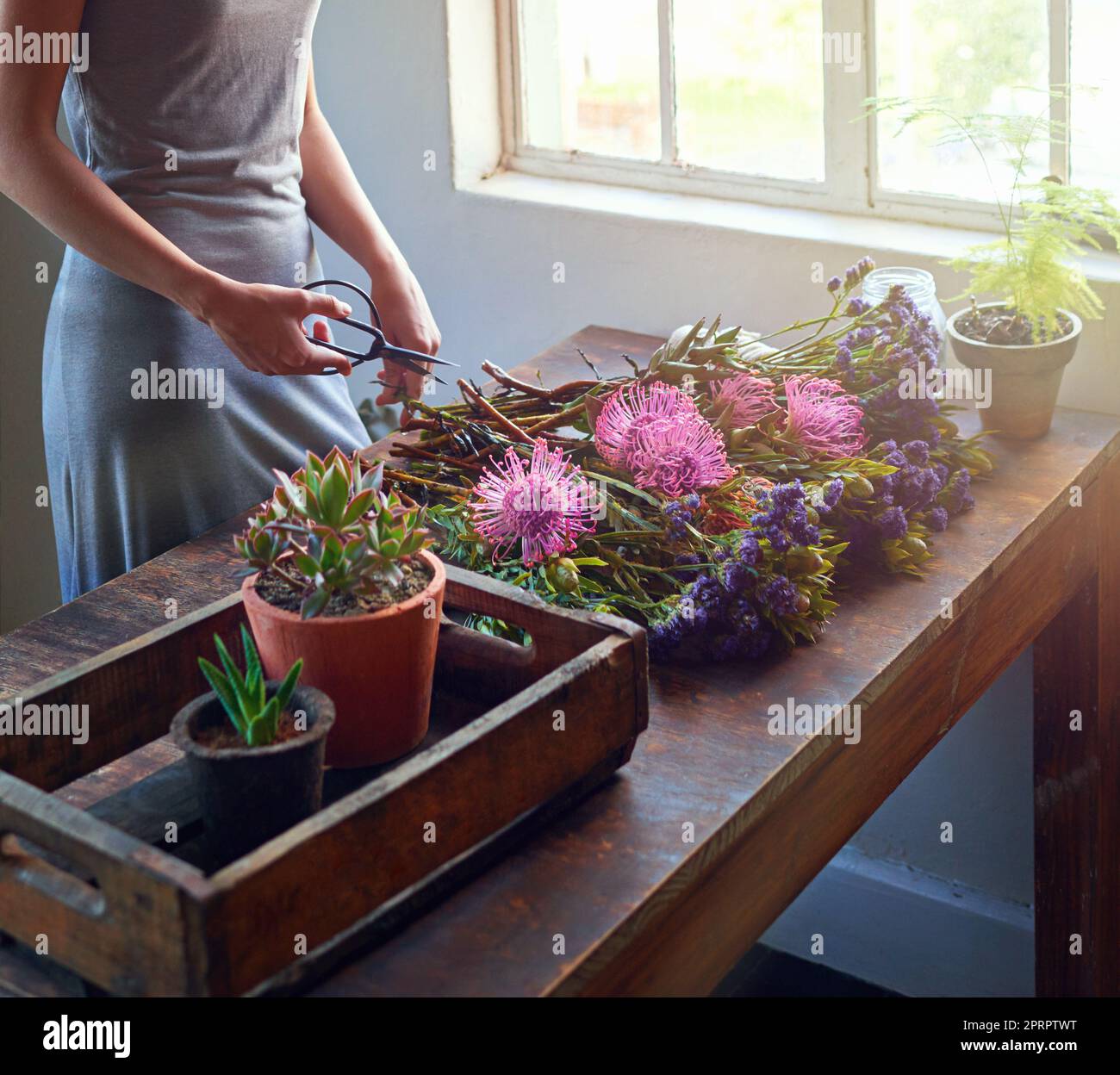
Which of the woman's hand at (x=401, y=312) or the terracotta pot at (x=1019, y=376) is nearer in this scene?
the terracotta pot at (x=1019, y=376)

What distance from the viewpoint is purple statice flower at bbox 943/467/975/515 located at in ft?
4.61

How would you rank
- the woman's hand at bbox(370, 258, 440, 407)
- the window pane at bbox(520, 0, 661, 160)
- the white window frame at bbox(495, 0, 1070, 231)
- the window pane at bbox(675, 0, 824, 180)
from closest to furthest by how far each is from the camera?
the woman's hand at bbox(370, 258, 440, 407) < the white window frame at bbox(495, 0, 1070, 231) < the window pane at bbox(675, 0, 824, 180) < the window pane at bbox(520, 0, 661, 160)

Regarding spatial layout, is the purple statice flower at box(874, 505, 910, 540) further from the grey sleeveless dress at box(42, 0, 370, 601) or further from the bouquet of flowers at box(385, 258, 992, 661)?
the grey sleeveless dress at box(42, 0, 370, 601)

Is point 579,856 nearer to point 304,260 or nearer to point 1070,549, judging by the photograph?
point 1070,549

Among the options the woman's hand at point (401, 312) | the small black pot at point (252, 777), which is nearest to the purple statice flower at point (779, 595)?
the small black pot at point (252, 777)

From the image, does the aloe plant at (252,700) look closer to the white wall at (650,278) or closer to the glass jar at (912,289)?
the glass jar at (912,289)

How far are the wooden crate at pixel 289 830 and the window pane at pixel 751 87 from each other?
1.21 m

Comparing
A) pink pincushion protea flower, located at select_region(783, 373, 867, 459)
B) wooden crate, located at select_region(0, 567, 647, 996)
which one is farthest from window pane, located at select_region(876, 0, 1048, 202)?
wooden crate, located at select_region(0, 567, 647, 996)

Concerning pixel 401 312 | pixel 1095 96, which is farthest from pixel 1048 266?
pixel 401 312

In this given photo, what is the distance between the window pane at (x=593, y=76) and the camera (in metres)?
2.14

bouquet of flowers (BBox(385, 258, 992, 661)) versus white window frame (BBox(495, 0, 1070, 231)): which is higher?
white window frame (BBox(495, 0, 1070, 231))

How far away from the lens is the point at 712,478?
51.2 inches

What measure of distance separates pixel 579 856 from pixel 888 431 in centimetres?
70

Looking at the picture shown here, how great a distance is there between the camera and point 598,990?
0.87m
